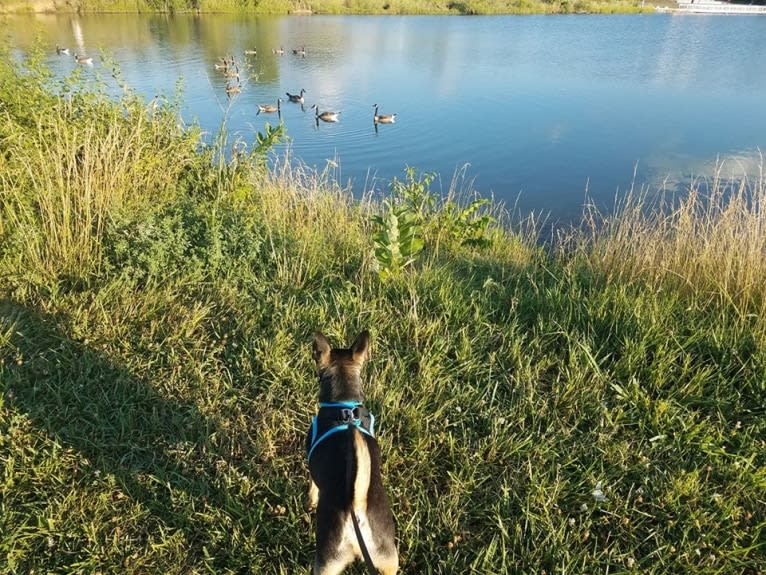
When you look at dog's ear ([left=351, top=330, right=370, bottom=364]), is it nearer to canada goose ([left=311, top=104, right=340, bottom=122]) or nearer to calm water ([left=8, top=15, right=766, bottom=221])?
calm water ([left=8, top=15, right=766, bottom=221])

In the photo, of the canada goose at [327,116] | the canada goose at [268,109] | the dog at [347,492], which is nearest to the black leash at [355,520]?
the dog at [347,492]

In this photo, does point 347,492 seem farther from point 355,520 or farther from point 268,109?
point 268,109

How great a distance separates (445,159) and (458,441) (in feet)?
31.3

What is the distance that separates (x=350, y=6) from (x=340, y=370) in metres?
56.6

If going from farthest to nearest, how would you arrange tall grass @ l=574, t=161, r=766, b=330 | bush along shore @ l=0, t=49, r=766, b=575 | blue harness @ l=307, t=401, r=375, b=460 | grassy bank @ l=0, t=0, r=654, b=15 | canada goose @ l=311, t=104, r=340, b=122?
1. grassy bank @ l=0, t=0, r=654, b=15
2. canada goose @ l=311, t=104, r=340, b=122
3. tall grass @ l=574, t=161, r=766, b=330
4. bush along shore @ l=0, t=49, r=766, b=575
5. blue harness @ l=307, t=401, r=375, b=460

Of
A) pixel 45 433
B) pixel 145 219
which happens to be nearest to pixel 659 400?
pixel 45 433

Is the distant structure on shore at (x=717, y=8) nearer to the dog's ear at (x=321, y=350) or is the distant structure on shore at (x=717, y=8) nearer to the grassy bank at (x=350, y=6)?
the grassy bank at (x=350, y=6)

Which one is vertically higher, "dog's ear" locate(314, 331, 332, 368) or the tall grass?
"dog's ear" locate(314, 331, 332, 368)

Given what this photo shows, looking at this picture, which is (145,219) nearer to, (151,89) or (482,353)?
(482,353)

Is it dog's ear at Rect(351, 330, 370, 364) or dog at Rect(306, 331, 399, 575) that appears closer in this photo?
dog at Rect(306, 331, 399, 575)

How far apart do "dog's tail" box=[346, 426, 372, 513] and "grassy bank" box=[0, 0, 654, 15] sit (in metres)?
47.4

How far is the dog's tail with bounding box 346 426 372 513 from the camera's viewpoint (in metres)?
1.84

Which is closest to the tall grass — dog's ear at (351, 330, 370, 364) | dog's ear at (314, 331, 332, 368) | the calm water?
dog's ear at (351, 330, 370, 364)

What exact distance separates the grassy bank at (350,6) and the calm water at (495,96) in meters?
5.49
